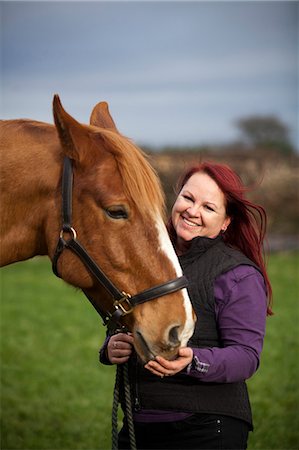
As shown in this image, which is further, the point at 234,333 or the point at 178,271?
the point at 234,333

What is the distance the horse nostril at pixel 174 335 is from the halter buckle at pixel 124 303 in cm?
21

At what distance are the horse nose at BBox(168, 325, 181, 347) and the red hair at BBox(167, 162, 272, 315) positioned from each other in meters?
0.66

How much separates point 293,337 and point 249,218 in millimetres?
6413

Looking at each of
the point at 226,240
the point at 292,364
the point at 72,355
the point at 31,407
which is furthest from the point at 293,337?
the point at 226,240

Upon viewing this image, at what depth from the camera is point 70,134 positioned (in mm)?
2625

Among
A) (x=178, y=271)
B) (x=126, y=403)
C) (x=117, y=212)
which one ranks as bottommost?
(x=126, y=403)

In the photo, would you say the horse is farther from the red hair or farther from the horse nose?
the red hair

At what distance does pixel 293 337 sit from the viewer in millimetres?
9055

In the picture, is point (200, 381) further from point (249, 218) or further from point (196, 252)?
point (249, 218)

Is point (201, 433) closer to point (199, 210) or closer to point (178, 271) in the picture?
point (178, 271)

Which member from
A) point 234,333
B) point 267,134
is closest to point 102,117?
point 234,333

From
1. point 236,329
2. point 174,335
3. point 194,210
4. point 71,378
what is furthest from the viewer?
point 71,378

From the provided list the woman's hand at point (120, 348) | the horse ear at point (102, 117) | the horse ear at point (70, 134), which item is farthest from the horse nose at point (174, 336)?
the horse ear at point (102, 117)

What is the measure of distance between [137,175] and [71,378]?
16.7ft
